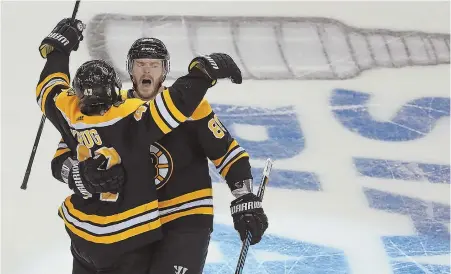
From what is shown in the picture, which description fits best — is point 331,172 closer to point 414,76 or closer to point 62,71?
point 414,76

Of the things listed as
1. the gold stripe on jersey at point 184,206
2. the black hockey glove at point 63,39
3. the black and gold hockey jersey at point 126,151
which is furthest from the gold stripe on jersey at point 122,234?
the black hockey glove at point 63,39

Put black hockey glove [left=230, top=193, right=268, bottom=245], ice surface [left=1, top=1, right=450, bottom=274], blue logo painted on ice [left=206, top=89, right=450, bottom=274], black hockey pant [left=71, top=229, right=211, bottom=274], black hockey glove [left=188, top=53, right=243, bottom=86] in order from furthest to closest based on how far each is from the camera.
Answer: ice surface [left=1, top=1, right=450, bottom=274] → blue logo painted on ice [left=206, top=89, right=450, bottom=274] → black hockey glove [left=230, top=193, right=268, bottom=245] → black hockey pant [left=71, top=229, right=211, bottom=274] → black hockey glove [left=188, top=53, right=243, bottom=86]

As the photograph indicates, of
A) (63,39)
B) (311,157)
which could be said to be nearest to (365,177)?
(311,157)

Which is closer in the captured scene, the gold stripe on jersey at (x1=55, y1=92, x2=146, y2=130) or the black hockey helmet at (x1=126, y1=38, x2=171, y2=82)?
the gold stripe on jersey at (x1=55, y1=92, x2=146, y2=130)

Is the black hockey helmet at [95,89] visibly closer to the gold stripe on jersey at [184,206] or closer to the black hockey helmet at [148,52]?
the black hockey helmet at [148,52]

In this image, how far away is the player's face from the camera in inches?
106

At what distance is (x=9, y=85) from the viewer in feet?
16.6

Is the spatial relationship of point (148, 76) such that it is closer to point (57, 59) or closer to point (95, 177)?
point (57, 59)

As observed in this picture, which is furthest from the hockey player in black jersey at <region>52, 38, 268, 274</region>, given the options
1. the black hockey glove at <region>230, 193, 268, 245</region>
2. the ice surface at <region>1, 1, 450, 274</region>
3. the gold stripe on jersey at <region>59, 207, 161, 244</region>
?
the ice surface at <region>1, 1, 450, 274</region>

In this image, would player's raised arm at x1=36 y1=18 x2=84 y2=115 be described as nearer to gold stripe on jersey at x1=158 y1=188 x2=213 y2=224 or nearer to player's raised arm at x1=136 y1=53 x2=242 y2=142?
player's raised arm at x1=136 y1=53 x2=242 y2=142

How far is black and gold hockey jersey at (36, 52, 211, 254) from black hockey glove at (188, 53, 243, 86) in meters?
0.03

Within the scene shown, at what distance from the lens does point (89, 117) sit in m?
2.42

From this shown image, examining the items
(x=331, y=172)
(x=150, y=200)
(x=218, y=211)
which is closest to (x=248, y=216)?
(x=150, y=200)

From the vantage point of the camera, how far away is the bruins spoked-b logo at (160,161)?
255 cm
